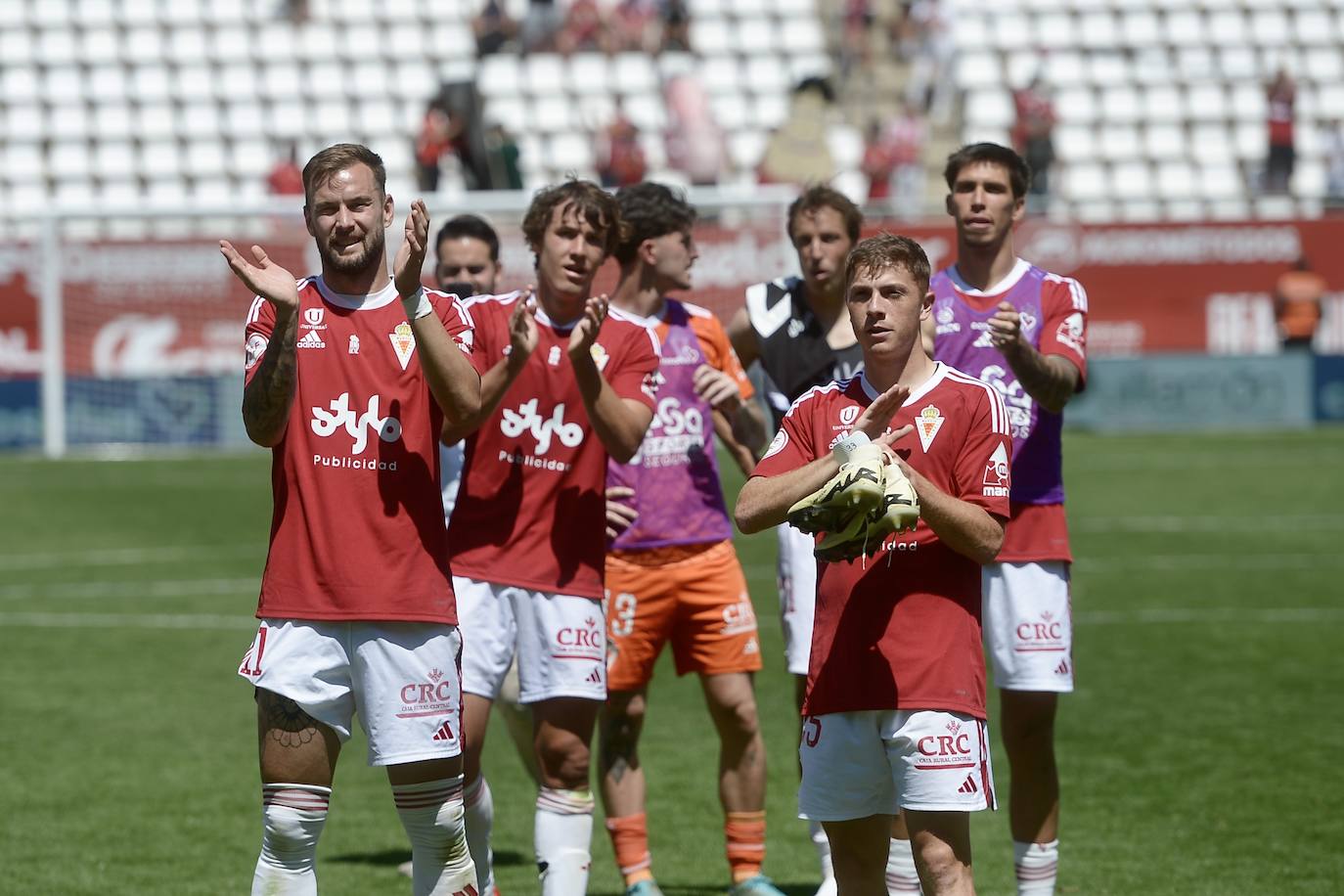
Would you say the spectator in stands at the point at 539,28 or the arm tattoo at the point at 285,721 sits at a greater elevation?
the spectator in stands at the point at 539,28

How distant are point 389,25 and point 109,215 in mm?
8544

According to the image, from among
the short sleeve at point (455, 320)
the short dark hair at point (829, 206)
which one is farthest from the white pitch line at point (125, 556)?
the short sleeve at point (455, 320)

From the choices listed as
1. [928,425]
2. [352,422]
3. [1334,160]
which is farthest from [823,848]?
[1334,160]

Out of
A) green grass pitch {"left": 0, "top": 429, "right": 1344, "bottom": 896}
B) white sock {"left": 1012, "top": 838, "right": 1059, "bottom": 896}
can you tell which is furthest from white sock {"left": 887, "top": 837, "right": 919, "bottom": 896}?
green grass pitch {"left": 0, "top": 429, "right": 1344, "bottom": 896}

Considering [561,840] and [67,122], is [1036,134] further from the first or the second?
[561,840]

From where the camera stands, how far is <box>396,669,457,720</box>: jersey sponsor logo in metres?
5.07

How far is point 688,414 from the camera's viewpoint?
7090 millimetres

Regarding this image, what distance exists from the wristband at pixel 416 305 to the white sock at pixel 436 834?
4.08 feet

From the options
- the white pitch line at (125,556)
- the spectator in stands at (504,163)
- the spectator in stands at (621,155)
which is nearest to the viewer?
the white pitch line at (125,556)

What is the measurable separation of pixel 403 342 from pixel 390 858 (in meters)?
3.00

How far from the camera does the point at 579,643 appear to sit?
237 inches

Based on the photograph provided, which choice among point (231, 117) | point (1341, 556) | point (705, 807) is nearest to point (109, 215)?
point (231, 117)

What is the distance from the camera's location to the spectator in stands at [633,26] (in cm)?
2925

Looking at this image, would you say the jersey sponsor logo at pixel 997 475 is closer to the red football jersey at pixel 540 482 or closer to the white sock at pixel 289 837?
the red football jersey at pixel 540 482
